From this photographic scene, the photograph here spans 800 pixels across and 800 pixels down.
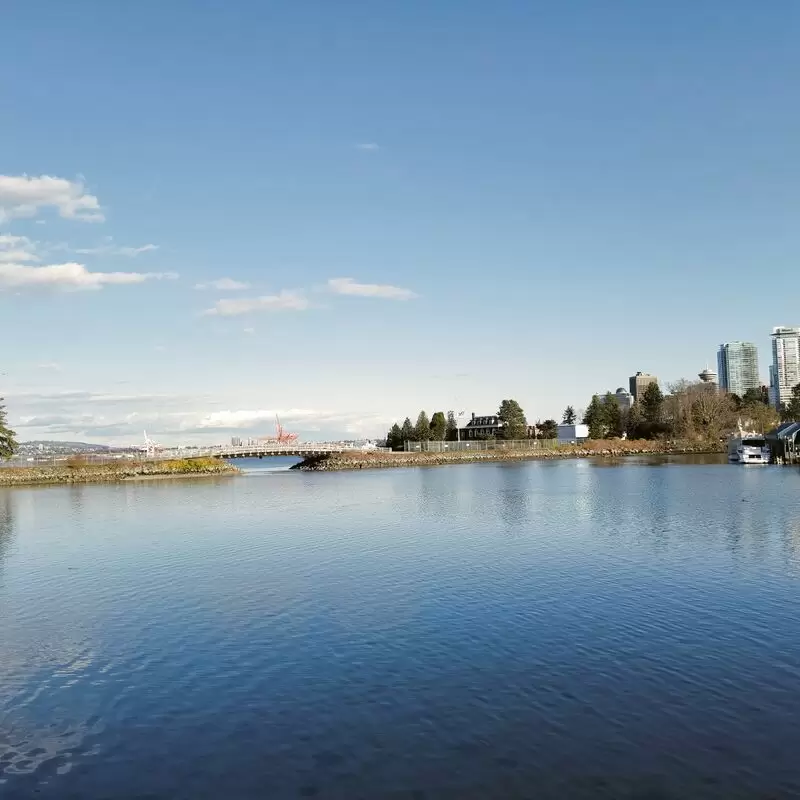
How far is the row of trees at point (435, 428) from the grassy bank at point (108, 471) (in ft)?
177

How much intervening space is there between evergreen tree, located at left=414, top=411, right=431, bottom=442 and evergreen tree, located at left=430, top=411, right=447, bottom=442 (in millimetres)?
1678

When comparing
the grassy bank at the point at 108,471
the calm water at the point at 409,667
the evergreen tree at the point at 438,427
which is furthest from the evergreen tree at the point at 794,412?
the calm water at the point at 409,667

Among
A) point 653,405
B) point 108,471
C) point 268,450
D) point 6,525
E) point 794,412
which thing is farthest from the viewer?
point 653,405

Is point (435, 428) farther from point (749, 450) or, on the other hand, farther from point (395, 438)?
point (749, 450)

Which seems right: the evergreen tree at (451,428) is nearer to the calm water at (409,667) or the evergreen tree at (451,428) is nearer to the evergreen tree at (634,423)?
the evergreen tree at (634,423)

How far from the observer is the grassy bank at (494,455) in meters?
138

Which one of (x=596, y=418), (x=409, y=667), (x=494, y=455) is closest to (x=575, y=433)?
(x=596, y=418)

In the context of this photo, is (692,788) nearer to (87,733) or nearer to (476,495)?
(87,733)

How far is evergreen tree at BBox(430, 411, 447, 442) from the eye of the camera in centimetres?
16666

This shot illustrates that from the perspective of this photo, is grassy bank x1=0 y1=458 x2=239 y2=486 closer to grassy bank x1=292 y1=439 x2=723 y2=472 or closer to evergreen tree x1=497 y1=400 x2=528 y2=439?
grassy bank x1=292 y1=439 x2=723 y2=472

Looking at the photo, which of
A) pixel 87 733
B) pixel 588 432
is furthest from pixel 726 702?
pixel 588 432

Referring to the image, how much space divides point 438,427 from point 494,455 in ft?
68.4

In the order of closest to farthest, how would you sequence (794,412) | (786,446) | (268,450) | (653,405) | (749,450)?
(786,446) → (749,450) → (268,450) → (794,412) → (653,405)

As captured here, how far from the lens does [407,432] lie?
16925 centimetres
